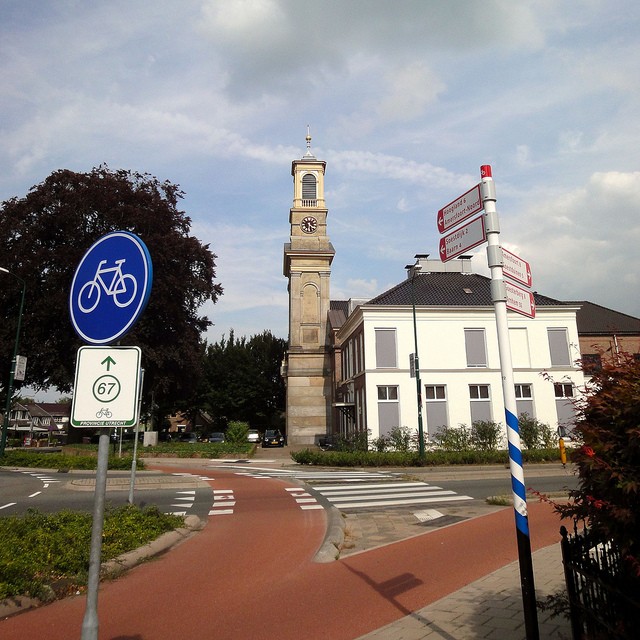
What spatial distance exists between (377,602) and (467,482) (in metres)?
13.2

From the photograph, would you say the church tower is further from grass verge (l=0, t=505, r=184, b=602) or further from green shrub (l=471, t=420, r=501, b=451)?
grass verge (l=0, t=505, r=184, b=602)

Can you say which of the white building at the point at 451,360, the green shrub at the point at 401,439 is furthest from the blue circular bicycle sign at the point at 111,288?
the white building at the point at 451,360

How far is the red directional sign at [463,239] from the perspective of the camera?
14.8 feet

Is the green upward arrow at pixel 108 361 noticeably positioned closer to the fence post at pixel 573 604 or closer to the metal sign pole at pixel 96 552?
the metal sign pole at pixel 96 552

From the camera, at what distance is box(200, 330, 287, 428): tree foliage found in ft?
187

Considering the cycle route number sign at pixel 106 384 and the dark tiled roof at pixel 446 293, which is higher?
the dark tiled roof at pixel 446 293

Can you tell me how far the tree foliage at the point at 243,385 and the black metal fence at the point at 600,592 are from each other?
5391 cm

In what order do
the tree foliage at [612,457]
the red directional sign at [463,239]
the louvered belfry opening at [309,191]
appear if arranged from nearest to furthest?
the tree foliage at [612,457] → the red directional sign at [463,239] → the louvered belfry opening at [309,191]

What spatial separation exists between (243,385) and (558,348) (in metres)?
34.6

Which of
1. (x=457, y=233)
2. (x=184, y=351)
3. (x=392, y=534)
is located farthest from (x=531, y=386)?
(x=457, y=233)

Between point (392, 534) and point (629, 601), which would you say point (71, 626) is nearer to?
point (629, 601)

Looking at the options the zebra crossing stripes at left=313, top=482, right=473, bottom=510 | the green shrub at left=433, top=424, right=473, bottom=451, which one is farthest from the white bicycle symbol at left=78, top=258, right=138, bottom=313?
the green shrub at left=433, top=424, right=473, bottom=451

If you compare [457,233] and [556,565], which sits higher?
[457,233]

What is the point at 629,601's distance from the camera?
108 inches
